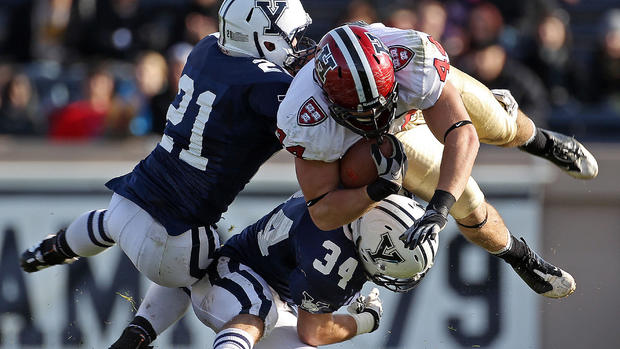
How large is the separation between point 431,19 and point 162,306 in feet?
15.3

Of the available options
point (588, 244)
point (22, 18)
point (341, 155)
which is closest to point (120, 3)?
point (22, 18)

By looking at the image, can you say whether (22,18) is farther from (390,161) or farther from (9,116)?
(390,161)

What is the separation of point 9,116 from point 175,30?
165cm

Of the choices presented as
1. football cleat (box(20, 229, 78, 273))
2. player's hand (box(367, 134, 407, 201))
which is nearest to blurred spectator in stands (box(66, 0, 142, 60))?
football cleat (box(20, 229, 78, 273))

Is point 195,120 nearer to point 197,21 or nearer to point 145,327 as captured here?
point 145,327

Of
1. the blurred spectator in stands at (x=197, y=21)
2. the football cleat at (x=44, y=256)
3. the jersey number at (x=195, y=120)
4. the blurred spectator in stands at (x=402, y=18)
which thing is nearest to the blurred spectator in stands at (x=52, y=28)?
the blurred spectator in stands at (x=197, y=21)

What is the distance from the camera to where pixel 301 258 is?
4.93 metres

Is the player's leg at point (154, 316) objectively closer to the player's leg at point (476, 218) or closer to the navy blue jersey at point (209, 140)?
the navy blue jersey at point (209, 140)

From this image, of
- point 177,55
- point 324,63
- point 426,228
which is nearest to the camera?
point 426,228

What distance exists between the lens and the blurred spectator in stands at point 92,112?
8719mm

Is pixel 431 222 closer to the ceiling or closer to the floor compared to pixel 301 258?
closer to the ceiling

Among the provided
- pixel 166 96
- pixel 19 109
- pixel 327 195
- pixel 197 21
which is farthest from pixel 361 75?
pixel 19 109

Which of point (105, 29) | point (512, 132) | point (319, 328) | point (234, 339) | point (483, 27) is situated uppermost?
point (512, 132)

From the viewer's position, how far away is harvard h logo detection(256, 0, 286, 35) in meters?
4.97
